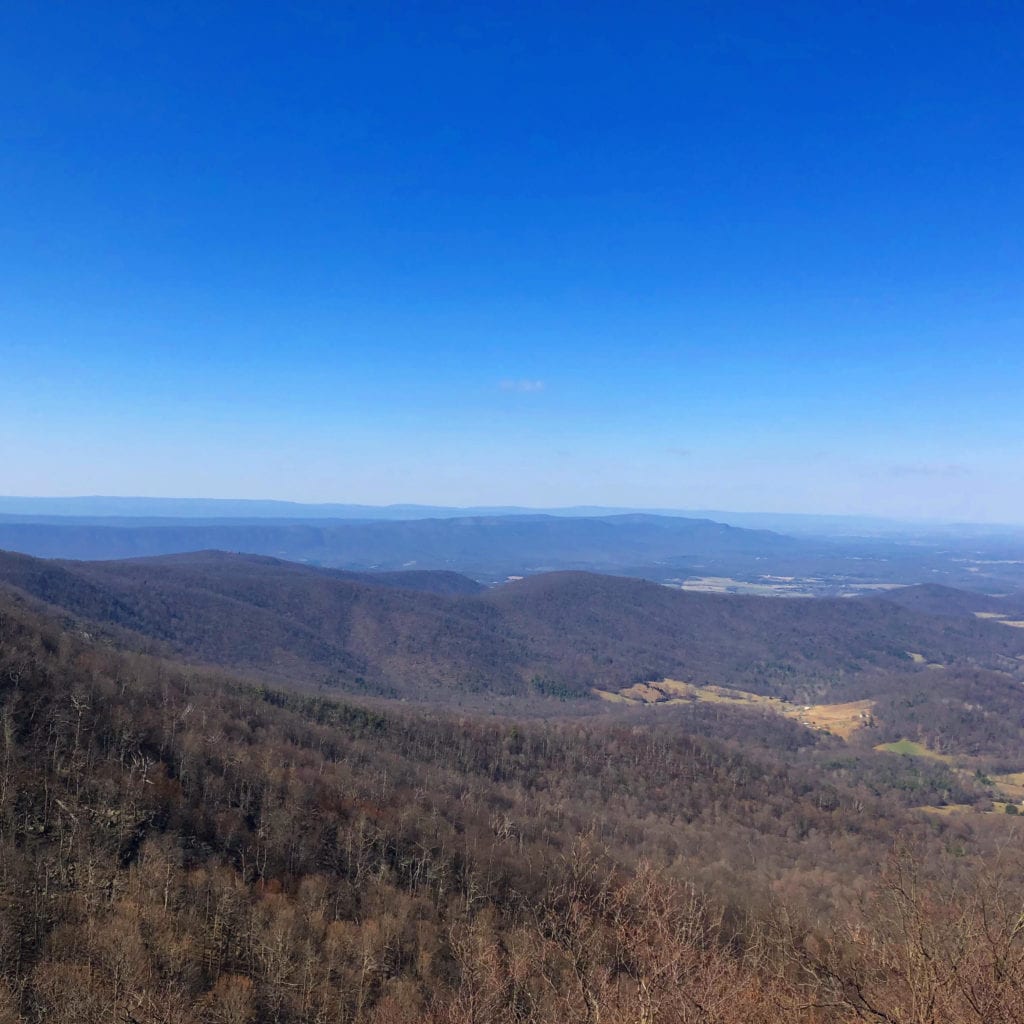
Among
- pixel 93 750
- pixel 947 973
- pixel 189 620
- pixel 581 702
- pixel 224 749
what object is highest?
pixel 947 973

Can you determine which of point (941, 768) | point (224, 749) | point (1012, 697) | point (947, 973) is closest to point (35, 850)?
point (224, 749)

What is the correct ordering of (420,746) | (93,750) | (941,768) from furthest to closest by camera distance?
(941,768) → (420,746) → (93,750)

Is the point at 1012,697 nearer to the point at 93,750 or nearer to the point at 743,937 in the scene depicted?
the point at 743,937

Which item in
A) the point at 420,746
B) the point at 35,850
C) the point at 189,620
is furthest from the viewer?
the point at 189,620

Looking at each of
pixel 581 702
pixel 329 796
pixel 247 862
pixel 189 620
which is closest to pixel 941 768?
pixel 581 702

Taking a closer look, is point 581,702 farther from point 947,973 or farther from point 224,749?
point 947,973

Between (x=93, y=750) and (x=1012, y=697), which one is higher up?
(x=93, y=750)

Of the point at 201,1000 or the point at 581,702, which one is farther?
the point at 581,702
